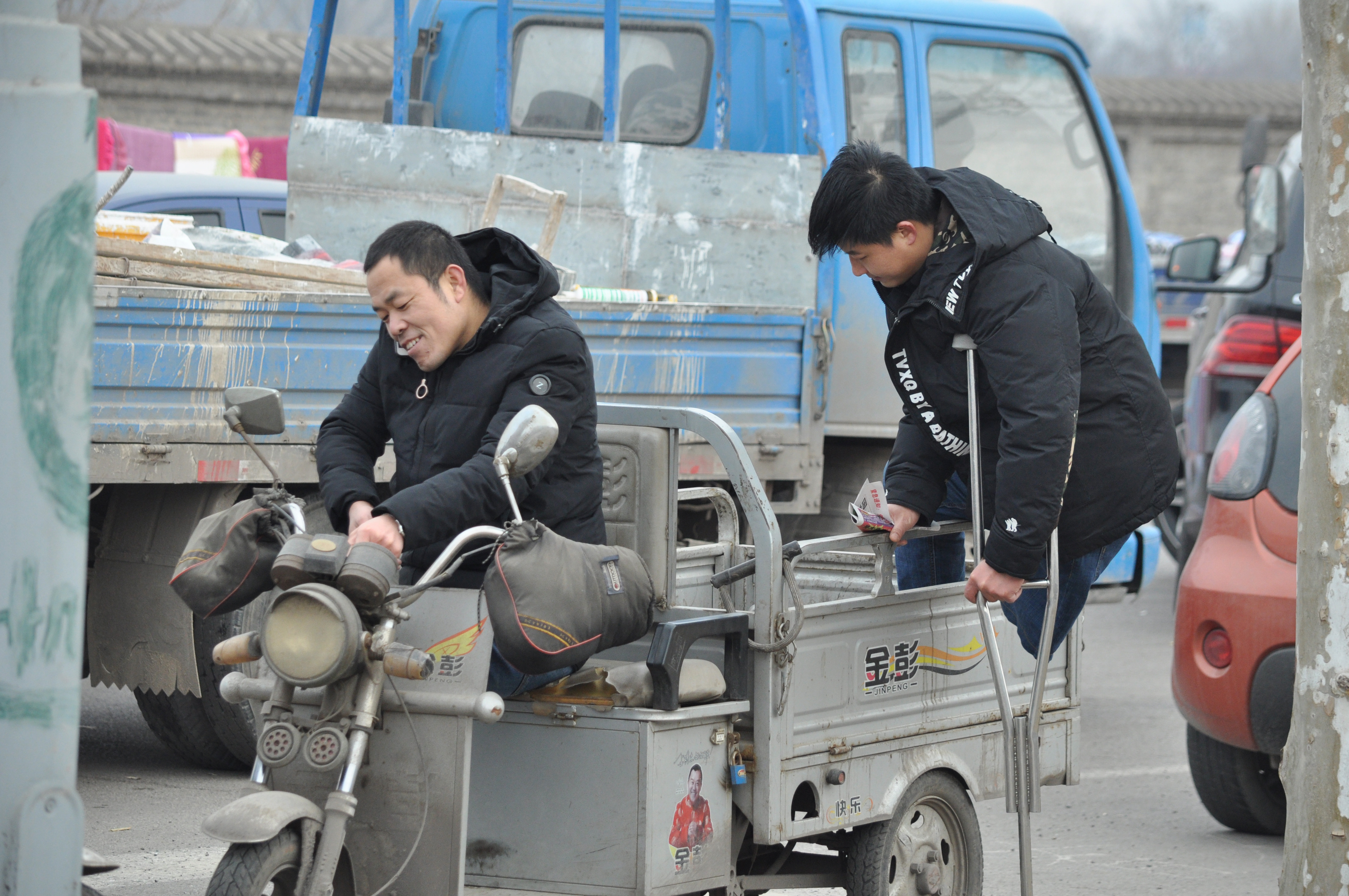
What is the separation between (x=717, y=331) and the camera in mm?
5824

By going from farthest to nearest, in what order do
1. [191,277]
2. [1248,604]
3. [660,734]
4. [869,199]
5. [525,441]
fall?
1. [191,277]
2. [1248,604]
3. [869,199]
4. [660,734]
5. [525,441]

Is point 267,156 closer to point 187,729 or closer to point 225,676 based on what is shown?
point 187,729

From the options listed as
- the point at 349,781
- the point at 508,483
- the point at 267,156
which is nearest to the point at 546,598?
the point at 508,483

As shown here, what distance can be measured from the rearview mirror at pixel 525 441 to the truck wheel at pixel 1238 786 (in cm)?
305

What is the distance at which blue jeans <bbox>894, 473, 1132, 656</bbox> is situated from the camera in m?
3.93

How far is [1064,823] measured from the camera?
5445 mm

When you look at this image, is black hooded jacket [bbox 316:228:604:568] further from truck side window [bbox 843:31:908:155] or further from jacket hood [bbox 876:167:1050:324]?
truck side window [bbox 843:31:908:155]

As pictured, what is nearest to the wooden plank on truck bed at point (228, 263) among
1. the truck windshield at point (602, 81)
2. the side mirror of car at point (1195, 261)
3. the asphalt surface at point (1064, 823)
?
the asphalt surface at point (1064, 823)

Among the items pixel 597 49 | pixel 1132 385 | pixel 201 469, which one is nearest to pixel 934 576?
pixel 1132 385

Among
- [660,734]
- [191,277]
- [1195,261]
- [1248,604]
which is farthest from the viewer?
[1195,261]

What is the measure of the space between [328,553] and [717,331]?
311 cm

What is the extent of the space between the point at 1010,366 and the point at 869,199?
492mm

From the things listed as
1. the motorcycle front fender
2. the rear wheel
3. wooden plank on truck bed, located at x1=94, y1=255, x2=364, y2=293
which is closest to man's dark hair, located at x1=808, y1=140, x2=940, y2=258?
the motorcycle front fender

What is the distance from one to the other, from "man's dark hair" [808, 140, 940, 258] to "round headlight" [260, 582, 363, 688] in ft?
4.75
